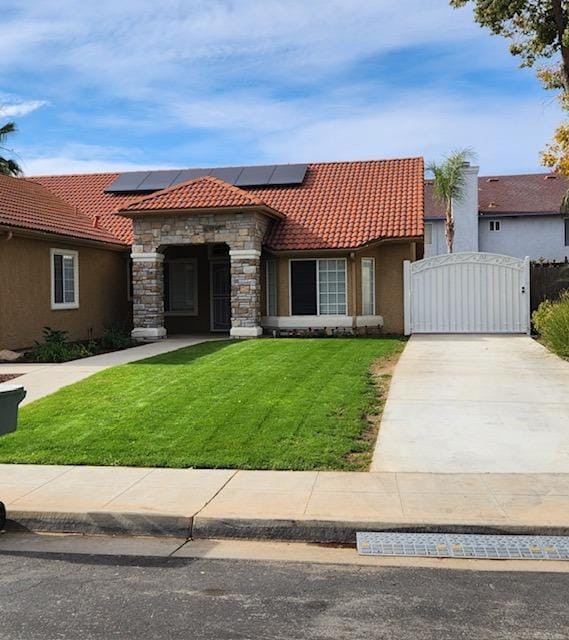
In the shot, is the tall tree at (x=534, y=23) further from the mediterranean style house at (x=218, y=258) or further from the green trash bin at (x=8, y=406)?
the green trash bin at (x=8, y=406)

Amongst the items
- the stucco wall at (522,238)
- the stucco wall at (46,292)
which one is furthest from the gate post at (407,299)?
the stucco wall at (522,238)

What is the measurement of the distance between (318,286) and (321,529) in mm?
14595

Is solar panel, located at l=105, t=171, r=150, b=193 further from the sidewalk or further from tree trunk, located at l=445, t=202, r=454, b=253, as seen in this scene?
the sidewalk

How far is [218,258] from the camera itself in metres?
22.4

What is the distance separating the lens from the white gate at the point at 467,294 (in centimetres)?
1950

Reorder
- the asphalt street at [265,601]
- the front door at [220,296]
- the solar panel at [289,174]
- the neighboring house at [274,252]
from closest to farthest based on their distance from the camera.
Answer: the asphalt street at [265,601]
the neighboring house at [274,252]
the front door at [220,296]
the solar panel at [289,174]

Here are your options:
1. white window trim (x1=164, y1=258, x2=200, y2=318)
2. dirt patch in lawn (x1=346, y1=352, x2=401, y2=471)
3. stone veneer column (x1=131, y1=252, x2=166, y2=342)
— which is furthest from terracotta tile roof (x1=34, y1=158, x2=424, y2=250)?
dirt patch in lawn (x1=346, y1=352, x2=401, y2=471)

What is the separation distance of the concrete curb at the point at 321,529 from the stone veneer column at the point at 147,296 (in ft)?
47.2

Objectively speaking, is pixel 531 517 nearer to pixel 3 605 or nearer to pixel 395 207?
pixel 3 605

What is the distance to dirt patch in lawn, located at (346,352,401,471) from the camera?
26.2ft

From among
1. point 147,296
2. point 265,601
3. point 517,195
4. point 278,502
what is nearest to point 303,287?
point 147,296

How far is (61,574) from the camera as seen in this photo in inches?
207

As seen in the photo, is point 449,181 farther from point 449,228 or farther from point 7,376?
point 7,376

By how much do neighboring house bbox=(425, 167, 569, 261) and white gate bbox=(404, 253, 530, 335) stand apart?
66.3 ft
